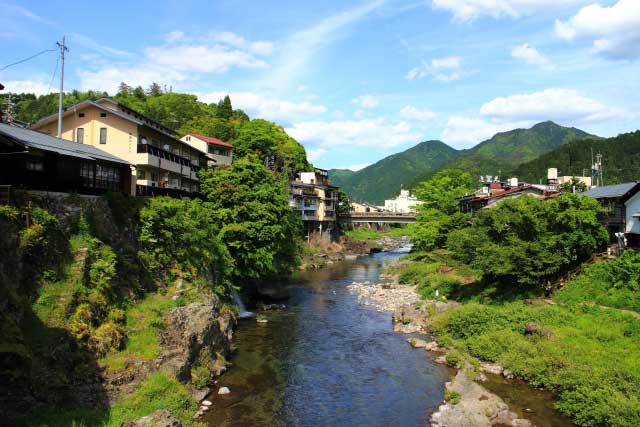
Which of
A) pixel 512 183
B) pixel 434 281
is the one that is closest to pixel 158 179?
pixel 434 281

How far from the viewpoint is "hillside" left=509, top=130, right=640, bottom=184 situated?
372 ft

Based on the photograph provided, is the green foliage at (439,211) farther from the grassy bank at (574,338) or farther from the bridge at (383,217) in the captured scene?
the bridge at (383,217)

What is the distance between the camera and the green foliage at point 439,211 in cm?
5559

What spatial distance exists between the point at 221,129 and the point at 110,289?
241 feet

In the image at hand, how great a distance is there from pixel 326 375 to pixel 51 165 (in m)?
18.3

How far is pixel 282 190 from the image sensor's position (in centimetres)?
4331

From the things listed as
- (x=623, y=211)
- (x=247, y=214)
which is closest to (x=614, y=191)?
(x=623, y=211)

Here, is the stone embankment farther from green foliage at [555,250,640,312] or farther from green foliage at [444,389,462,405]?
green foliage at [555,250,640,312]

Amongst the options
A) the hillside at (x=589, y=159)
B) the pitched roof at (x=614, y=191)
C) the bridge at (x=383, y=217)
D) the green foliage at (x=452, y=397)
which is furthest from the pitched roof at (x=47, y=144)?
the hillside at (x=589, y=159)

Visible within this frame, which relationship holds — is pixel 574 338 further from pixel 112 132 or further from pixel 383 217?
pixel 383 217

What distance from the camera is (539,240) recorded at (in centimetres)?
3253

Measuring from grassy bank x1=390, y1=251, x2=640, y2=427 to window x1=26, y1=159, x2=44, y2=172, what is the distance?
24656 mm

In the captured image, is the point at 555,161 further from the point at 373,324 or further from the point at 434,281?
the point at 373,324

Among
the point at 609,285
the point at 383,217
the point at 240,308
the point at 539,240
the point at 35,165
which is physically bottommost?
the point at 240,308
